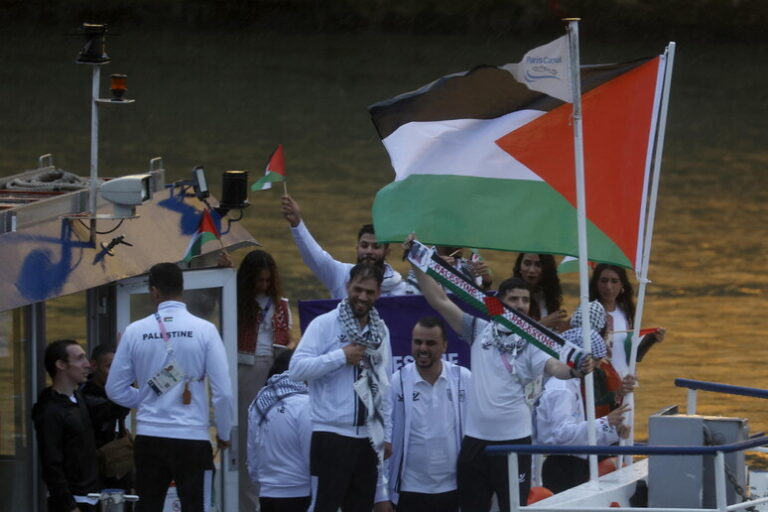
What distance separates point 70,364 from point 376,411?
152cm

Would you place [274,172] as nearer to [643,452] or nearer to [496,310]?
[496,310]

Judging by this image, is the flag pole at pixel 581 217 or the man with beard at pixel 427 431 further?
the man with beard at pixel 427 431

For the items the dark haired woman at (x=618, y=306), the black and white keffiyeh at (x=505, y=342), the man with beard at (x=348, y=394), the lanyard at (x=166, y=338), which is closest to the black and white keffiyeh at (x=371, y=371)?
the man with beard at (x=348, y=394)

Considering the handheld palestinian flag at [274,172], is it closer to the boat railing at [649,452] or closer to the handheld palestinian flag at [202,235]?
the handheld palestinian flag at [202,235]

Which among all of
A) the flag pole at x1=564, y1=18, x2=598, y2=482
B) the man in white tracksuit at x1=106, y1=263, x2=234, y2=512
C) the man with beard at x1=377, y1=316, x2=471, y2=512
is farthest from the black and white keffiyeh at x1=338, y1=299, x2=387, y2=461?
the flag pole at x1=564, y1=18, x2=598, y2=482

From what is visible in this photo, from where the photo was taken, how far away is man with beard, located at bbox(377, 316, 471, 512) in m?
7.93

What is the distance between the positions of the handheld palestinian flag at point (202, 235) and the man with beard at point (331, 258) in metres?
0.45

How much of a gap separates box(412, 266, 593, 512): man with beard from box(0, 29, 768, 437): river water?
5.88 m

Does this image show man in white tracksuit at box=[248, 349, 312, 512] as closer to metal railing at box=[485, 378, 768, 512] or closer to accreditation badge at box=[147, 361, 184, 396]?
accreditation badge at box=[147, 361, 184, 396]

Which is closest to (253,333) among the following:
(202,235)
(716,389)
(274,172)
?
(202,235)

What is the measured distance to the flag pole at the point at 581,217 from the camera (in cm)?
704

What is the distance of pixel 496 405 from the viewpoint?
7.74 metres

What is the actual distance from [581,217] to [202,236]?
2612 millimetres

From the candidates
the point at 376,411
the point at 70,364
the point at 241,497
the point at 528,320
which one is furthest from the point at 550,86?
the point at 241,497
